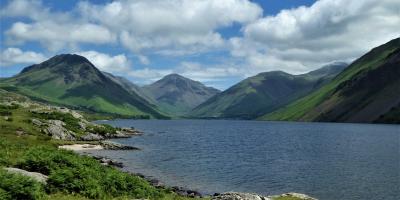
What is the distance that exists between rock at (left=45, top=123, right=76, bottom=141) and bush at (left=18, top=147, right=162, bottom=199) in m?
99.1

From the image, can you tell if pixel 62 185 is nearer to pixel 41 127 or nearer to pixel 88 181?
pixel 88 181

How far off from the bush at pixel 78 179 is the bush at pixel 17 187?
14.9ft

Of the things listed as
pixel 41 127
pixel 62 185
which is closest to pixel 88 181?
pixel 62 185

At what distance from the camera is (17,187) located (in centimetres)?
2405

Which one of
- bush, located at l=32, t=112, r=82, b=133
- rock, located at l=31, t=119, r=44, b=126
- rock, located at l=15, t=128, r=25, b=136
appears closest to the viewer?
rock, located at l=15, t=128, r=25, b=136

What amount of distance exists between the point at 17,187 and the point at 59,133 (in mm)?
116559

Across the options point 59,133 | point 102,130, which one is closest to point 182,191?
point 59,133

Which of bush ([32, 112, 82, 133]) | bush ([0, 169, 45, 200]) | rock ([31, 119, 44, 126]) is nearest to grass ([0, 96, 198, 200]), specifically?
bush ([0, 169, 45, 200])

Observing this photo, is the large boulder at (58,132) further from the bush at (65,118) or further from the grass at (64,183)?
the grass at (64,183)

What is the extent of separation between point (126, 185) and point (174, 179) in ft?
166

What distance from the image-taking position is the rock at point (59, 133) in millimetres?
130875

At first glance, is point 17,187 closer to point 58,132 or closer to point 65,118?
point 58,132

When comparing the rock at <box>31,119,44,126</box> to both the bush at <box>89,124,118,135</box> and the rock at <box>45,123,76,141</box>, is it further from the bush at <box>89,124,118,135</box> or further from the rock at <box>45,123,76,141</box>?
the bush at <box>89,124,118,135</box>

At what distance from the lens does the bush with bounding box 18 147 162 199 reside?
99.9 feet
